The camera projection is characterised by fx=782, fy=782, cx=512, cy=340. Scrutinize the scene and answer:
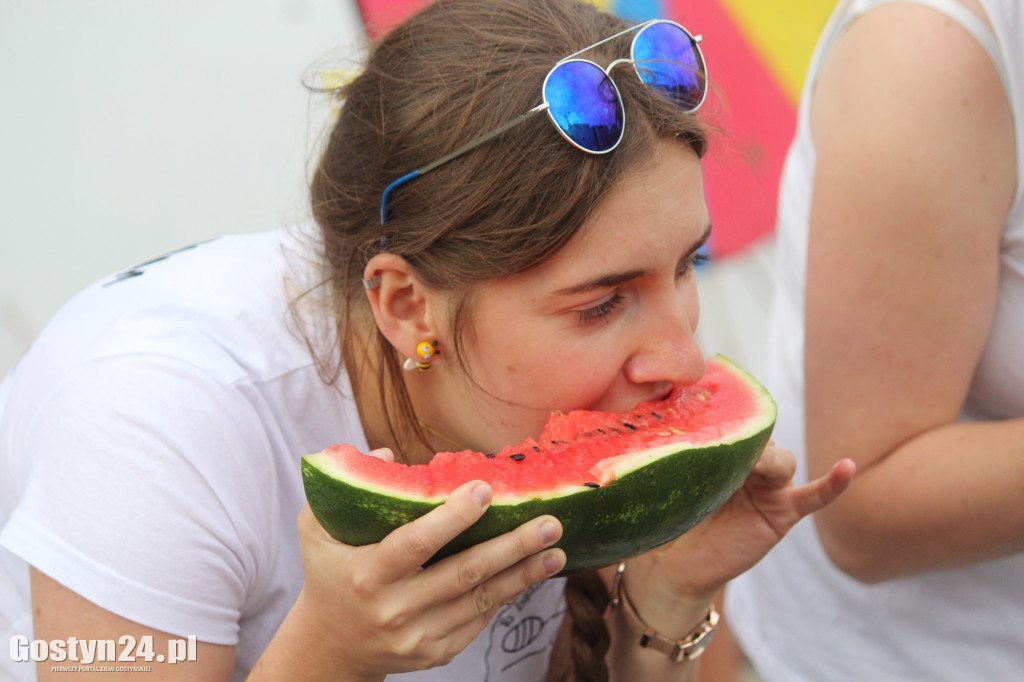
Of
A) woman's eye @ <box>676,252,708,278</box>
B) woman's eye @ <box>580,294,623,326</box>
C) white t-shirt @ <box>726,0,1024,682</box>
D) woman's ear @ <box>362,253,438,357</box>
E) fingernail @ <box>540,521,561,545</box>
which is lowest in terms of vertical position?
white t-shirt @ <box>726,0,1024,682</box>

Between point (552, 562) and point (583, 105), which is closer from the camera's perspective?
point (552, 562)

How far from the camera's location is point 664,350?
153 cm

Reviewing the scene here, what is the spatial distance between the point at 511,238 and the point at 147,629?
0.95m

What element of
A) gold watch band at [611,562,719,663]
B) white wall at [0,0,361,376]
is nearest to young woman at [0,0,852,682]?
gold watch band at [611,562,719,663]

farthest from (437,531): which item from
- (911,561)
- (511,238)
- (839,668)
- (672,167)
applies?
(839,668)

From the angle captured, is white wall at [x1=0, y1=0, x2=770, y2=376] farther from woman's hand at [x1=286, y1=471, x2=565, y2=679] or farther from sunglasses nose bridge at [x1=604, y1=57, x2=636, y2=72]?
woman's hand at [x1=286, y1=471, x2=565, y2=679]

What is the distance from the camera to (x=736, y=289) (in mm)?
4367

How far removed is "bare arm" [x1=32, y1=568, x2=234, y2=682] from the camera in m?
1.35


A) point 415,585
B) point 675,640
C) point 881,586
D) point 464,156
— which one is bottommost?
point 881,586

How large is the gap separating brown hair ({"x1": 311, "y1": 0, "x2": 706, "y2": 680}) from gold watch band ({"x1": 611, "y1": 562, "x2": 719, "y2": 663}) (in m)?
0.71

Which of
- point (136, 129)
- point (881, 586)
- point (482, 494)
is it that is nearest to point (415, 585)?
point (482, 494)

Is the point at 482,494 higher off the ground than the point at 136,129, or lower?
lower

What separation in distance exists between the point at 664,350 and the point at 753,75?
2.96 meters

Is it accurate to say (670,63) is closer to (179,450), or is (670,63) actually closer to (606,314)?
(606,314)
